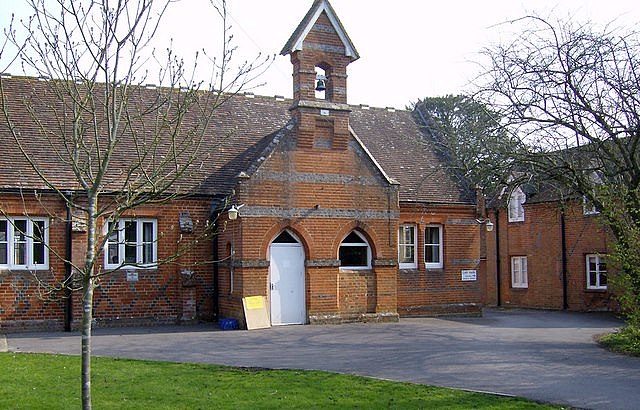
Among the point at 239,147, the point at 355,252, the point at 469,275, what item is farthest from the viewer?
the point at 469,275

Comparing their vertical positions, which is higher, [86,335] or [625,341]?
[86,335]

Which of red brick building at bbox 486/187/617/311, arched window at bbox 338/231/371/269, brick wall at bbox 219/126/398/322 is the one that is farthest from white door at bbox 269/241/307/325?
red brick building at bbox 486/187/617/311

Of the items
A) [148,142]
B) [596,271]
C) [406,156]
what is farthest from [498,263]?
[148,142]

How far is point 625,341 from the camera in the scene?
17734 millimetres

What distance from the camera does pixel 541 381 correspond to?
12.6 m

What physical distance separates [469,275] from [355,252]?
5.40m

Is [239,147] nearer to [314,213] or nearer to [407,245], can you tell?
[314,213]

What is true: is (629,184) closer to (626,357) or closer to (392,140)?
(626,357)

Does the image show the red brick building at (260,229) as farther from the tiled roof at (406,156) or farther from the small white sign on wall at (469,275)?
the small white sign on wall at (469,275)

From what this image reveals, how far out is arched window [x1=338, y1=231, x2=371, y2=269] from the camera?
22.8 m

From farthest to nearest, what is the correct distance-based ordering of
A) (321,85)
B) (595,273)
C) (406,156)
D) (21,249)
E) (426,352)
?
1. (595,273)
2. (406,156)
3. (321,85)
4. (21,249)
5. (426,352)

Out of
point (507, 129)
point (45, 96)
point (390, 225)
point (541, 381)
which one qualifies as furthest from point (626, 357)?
point (45, 96)

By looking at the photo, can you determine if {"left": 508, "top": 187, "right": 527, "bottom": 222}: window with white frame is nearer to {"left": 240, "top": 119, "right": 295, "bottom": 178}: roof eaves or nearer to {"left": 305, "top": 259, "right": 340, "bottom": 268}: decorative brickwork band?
{"left": 305, "top": 259, "right": 340, "bottom": 268}: decorative brickwork band

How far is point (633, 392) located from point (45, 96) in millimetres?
17615
